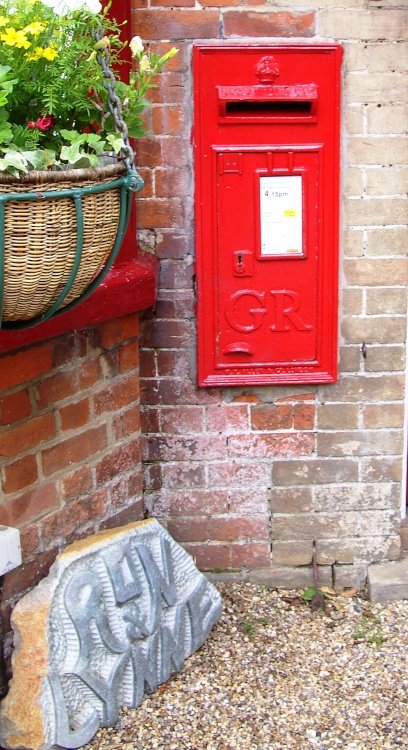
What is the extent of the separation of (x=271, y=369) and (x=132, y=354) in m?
0.51

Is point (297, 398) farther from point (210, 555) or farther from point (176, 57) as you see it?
point (176, 57)

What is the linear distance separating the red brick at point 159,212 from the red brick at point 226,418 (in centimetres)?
70

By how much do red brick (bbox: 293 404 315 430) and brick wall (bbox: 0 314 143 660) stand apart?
0.60 meters

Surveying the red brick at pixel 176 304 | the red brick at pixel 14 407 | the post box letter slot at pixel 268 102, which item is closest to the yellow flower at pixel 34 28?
the red brick at pixel 14 407

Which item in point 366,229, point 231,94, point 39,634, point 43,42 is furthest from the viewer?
point 366,229

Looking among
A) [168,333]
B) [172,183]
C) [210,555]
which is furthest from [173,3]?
[210,555]

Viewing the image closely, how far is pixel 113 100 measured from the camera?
176cm

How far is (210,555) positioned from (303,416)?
2.19ft

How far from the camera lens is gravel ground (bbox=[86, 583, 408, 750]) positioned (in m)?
2.54

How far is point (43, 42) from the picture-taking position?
5.58 ft

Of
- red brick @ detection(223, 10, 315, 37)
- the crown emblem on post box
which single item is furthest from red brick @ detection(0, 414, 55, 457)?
red brick @ detection(223, 10, 315, 37)

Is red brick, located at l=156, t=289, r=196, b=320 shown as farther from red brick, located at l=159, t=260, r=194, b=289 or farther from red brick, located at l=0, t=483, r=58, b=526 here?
red brick, located at l=0, t=483, r=58, b=526

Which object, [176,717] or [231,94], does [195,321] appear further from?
[176,717]

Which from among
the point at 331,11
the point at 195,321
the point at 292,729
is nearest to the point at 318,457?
the point at 195,321
